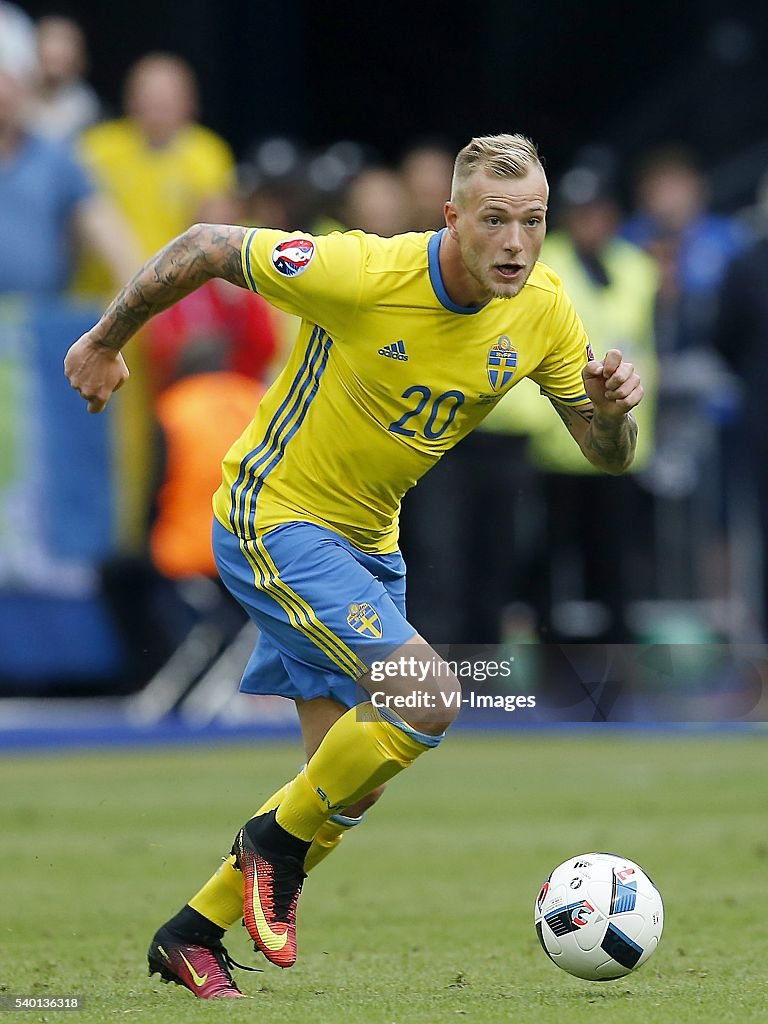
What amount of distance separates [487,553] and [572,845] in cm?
435

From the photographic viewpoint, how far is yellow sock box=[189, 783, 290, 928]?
18.5 feet

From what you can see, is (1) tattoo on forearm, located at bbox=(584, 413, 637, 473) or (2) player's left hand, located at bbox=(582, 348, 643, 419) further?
(1) tattoo on forearm, located at bbox=(584, 413, 637, 473)

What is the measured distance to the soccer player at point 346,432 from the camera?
5.34 meters

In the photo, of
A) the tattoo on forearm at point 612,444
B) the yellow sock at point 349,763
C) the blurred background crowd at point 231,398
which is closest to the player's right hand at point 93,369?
the yellow sock at point 349,763

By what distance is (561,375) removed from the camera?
5.81 metres

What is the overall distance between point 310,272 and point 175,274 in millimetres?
381

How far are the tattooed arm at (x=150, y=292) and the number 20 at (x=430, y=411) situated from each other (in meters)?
0.57

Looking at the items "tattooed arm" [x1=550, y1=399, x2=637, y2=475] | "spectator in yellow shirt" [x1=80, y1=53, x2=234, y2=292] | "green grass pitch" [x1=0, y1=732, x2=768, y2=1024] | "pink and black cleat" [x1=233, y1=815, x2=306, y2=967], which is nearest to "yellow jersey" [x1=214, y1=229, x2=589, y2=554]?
"tattooed arm" [x1=550, y1=399, x2=637, y2=475]

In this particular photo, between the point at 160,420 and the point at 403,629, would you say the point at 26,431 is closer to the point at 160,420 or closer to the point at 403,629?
the point at 160,420

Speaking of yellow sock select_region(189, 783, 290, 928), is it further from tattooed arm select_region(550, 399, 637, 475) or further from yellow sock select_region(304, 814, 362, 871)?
tattooed arm select_region(550, 399, 637, 475)

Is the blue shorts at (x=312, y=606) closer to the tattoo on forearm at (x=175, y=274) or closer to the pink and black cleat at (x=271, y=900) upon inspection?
the pink and black cleat at (x=271, y=900)

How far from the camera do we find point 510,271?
17.5 feet

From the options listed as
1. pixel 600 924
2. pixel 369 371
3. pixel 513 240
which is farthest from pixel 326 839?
pixel 513 240

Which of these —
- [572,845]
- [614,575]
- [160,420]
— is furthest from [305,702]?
[614,575]
